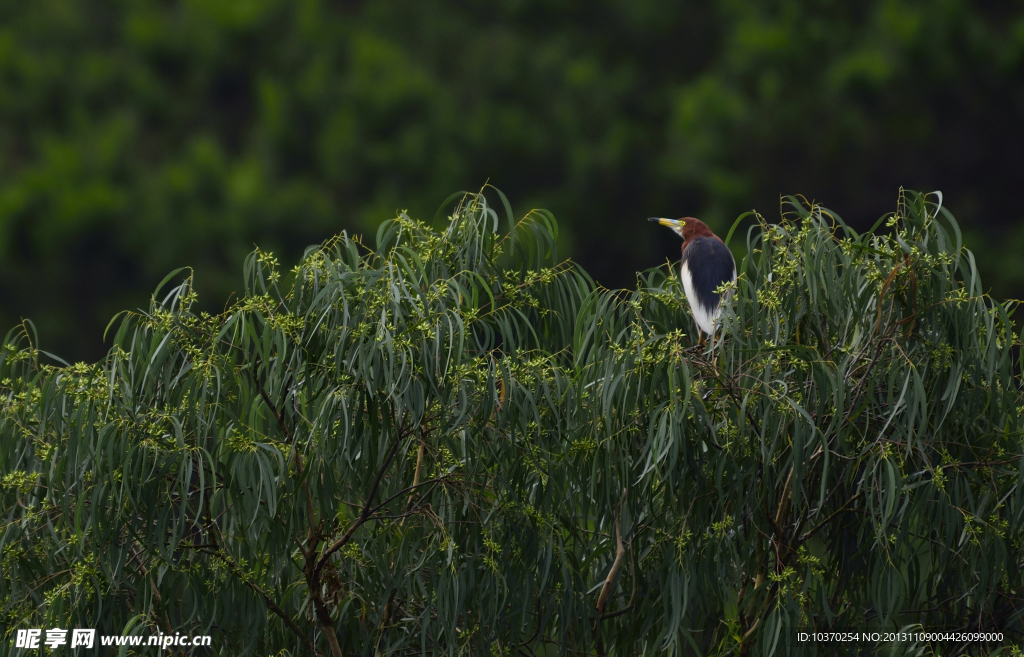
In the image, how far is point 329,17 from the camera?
9062mm

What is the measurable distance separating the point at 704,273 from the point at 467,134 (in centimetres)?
578

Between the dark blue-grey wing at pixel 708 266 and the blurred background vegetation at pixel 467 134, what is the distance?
180 inches

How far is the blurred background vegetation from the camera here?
802 centimetres

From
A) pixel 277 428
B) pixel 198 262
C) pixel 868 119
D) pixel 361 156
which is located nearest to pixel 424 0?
pixel 361 156

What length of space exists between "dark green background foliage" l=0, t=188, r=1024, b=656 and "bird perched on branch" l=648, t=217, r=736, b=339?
257mm

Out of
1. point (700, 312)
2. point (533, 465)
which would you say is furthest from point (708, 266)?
point (533, 465)

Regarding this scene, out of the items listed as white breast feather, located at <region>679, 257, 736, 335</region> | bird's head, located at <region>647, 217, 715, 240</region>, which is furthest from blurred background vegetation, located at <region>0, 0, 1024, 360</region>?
white breast feather, located at <region>679, 257, 736, 335</region>

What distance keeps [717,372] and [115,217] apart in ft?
23.6

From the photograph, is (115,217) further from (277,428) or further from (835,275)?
(835,275)

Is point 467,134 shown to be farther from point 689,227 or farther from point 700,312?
point 700,312

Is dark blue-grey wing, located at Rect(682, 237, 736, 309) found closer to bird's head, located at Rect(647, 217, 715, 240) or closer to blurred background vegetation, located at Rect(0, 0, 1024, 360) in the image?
bird's head, located at Rect(647, 217, 715, 240)

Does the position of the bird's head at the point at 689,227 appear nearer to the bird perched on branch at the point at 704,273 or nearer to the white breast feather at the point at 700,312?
the bird perched on branch at the point at 704,273

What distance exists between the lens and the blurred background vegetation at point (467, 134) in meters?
8.02

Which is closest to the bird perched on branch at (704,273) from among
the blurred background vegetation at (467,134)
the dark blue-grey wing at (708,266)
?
the dark blue-grey wing at (708,266)
